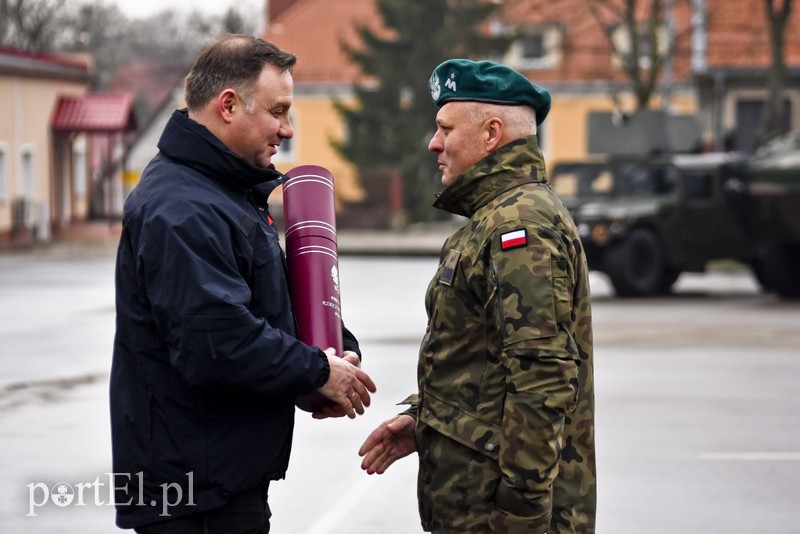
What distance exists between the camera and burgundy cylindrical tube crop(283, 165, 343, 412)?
4016 mm

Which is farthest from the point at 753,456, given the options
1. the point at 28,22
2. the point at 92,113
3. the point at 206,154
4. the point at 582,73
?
the point at 28,22

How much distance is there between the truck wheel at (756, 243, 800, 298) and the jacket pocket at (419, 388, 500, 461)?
54.8 feet

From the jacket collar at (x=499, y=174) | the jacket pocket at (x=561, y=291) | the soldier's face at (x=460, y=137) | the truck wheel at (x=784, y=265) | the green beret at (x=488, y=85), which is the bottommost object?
the truck wheel at (x=784, y=265)

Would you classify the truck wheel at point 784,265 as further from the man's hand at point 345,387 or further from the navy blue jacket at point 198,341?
the navy blue jacket at point 198,341

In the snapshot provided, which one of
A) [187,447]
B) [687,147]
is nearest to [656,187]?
[687,147]

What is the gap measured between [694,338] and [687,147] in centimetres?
1221

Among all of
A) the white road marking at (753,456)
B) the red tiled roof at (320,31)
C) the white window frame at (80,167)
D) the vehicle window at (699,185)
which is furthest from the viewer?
the red tiled roof at (320,31)

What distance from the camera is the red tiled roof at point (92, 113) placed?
37.8m

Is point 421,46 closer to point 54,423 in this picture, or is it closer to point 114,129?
point 114,129

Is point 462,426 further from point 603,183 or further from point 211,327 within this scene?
point 603,183

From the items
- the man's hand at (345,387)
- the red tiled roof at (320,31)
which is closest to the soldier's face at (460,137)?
the man's hand at (345,387)

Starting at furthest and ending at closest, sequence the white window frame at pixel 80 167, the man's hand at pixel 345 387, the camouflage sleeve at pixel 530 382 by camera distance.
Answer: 1. the white window frame at pixel 80 167
2. the man's hand at pixel 345 387
3. the camouflage sleeve at pixel 530 382

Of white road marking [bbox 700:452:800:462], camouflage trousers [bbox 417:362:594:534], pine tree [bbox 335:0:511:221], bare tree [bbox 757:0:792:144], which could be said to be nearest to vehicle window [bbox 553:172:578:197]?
bare tree [bbox 757:0:792:144]

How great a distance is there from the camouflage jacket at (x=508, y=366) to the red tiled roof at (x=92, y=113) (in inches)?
1379
